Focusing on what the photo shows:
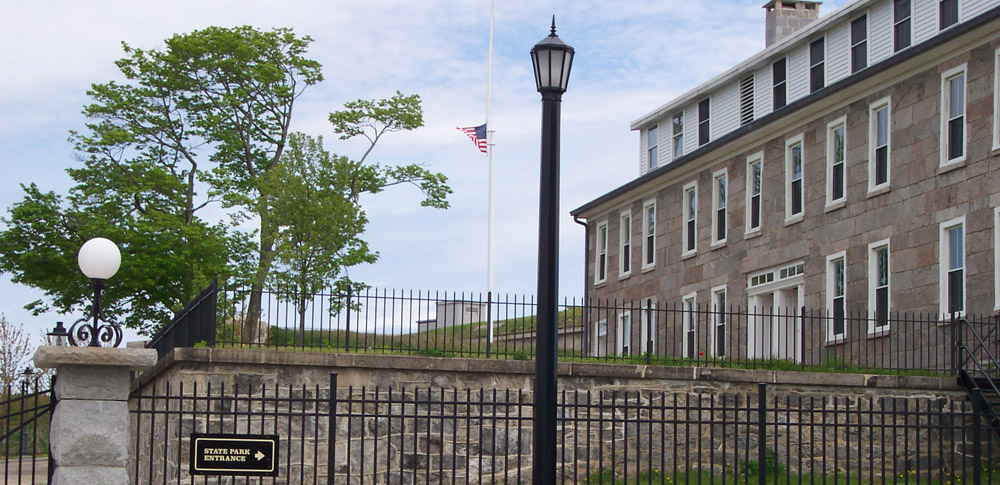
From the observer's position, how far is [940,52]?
72.2 feet

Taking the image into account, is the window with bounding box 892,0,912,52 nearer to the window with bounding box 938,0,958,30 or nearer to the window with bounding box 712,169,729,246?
the window with bounding box 938,0,958,30

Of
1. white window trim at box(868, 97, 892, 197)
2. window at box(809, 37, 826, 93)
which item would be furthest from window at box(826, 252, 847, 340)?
window at box(809, 37, 826, 93)

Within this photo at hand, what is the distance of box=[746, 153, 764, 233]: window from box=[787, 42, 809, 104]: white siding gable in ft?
7.39

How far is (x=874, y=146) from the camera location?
24.0m

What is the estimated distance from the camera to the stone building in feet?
70.4

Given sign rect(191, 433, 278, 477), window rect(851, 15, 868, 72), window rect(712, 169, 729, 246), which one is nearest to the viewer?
sign rect(191, 433, 278, 477)

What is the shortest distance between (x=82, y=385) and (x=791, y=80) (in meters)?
22.0

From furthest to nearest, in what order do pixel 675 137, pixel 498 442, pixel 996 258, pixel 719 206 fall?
pixel 675 137 < pixel 719 206 < pixel 996 258 < pixel 498 442

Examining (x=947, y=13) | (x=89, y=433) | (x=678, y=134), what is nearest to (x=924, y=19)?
(x=947, y=13)

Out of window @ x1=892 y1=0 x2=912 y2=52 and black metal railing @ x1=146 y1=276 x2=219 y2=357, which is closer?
black metal railing @ x1=146 y1=276 x2=219 y2=357

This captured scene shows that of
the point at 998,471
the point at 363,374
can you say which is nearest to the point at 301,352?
the point at 363,374

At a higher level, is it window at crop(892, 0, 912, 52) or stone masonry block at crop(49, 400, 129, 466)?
window at crop(892, 0, 912, 52)

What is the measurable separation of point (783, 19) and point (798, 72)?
441 cm

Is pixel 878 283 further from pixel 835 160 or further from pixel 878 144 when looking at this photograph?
pixel 835 160
